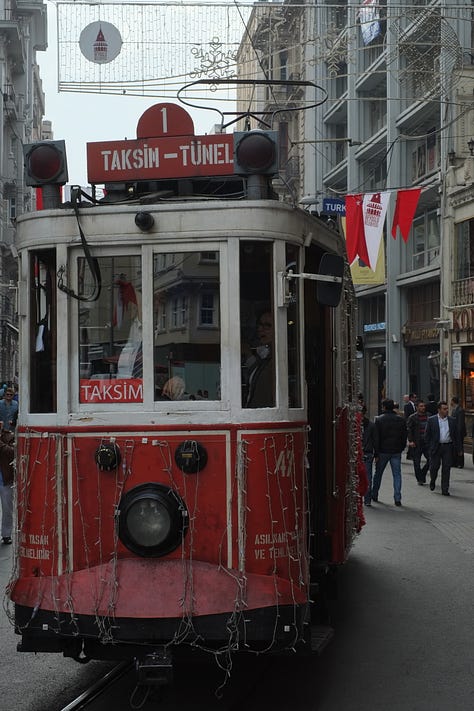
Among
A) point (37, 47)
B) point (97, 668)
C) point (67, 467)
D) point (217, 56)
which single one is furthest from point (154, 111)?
point (37, 47)

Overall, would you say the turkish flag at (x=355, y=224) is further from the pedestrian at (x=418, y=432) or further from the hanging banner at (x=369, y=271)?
the pedestrian at (x=418, y=432)

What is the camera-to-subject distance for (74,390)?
5.63 meters

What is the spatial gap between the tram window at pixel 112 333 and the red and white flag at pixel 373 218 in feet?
53.7

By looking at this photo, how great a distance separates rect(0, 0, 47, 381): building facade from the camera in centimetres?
4556

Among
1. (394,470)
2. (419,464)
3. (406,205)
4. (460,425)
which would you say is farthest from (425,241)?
(394,470)

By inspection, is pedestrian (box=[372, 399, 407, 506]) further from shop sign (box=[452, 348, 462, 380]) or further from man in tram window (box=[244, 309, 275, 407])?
shop sign (box=[452, 348, 462, 380])

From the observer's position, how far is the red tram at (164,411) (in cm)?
534

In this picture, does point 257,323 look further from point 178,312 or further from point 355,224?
point 355,224

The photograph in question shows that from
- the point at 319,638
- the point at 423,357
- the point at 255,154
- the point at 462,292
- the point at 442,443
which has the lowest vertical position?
the point at 319,638

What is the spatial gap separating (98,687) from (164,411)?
6.42ft

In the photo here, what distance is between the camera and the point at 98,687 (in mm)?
6098

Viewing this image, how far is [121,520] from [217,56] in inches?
497

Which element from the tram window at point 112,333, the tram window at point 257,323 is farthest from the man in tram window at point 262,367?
the tram window at point 112,333

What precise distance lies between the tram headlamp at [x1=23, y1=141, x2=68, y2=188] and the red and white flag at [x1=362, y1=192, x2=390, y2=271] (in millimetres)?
16099
